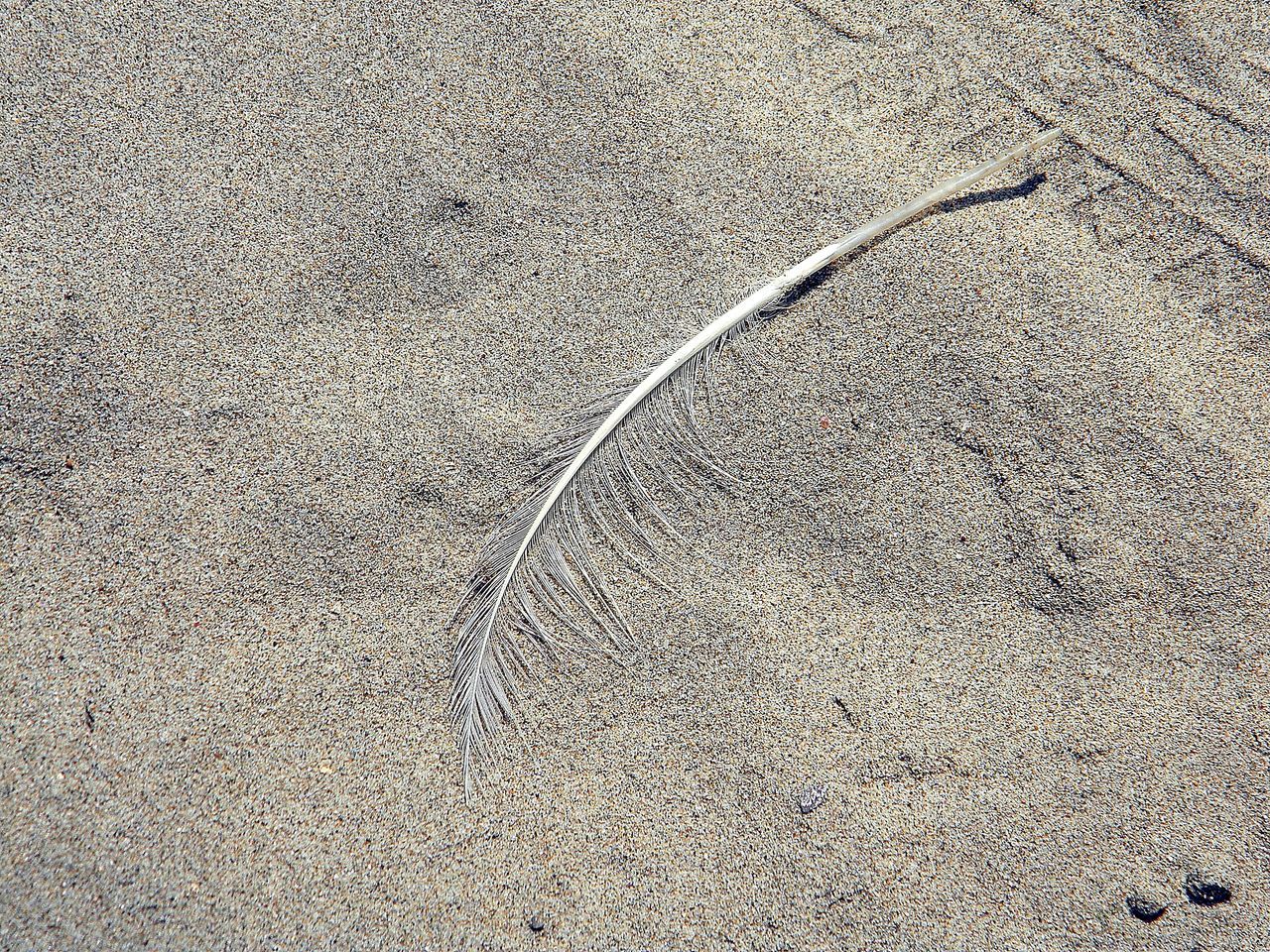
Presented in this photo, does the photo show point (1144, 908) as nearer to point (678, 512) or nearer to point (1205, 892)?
point (1205, 892)

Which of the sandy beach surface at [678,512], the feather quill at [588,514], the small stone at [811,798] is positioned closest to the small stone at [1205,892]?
the sandy beach surface at [678,512]

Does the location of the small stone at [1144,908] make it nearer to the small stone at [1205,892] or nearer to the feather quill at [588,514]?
the small stone at [1205,892]

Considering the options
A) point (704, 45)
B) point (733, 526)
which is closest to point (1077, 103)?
point (704, 45)

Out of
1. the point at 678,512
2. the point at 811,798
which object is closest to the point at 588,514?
the point at 678,512

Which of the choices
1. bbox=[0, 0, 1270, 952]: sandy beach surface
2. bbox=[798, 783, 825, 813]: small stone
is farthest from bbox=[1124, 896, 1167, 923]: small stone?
bbox=[798, 783, 825, 813]: small stone

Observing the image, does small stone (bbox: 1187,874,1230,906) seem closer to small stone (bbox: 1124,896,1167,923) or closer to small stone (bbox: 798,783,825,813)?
small stone (bbox: 1124,896,1167,923)

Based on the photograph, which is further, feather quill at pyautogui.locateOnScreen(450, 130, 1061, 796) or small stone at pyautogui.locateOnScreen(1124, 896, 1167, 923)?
feather quill at pyautogui.locateOnScreen(450, 130, 1061, 796)
